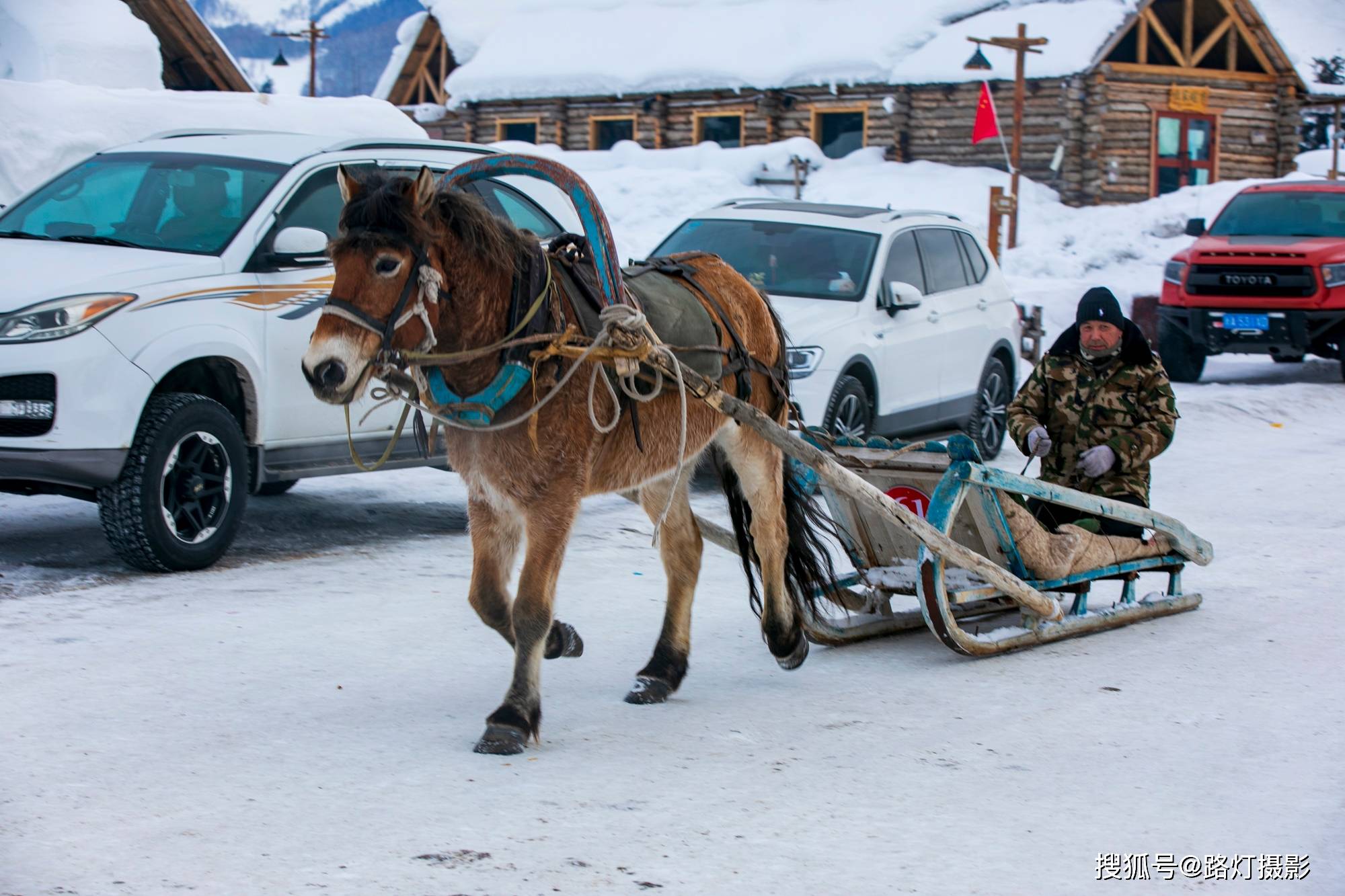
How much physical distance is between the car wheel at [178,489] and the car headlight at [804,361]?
13.7ft

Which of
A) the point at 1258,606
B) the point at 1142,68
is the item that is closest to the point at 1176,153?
the point at 1142,68

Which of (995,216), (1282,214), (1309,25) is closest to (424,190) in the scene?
(1282,214)

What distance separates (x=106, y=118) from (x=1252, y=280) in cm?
1420

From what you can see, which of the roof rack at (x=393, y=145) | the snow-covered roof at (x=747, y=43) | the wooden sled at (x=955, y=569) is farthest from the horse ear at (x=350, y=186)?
the snow-covered roof at (x=747, y=43)

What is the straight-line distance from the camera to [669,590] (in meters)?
6.14

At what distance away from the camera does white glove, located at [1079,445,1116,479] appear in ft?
23.4

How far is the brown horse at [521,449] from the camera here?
475 centimetres

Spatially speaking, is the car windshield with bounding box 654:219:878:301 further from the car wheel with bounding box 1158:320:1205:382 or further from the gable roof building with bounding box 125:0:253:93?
the gable roof building with bounding box 125:0:253:93

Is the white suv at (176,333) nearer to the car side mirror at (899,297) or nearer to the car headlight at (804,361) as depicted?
the car headlight at (804,361)

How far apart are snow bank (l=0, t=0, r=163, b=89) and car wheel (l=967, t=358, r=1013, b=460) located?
1418cm

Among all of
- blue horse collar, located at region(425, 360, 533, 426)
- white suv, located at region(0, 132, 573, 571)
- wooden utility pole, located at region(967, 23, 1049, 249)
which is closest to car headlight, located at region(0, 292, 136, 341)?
white suv, located at region(0, 132, 573, 571)

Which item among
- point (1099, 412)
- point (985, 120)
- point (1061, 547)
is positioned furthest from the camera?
point (985, 120)

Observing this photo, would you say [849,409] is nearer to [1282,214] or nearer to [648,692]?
[648,692]

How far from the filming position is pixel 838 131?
1524 inches
